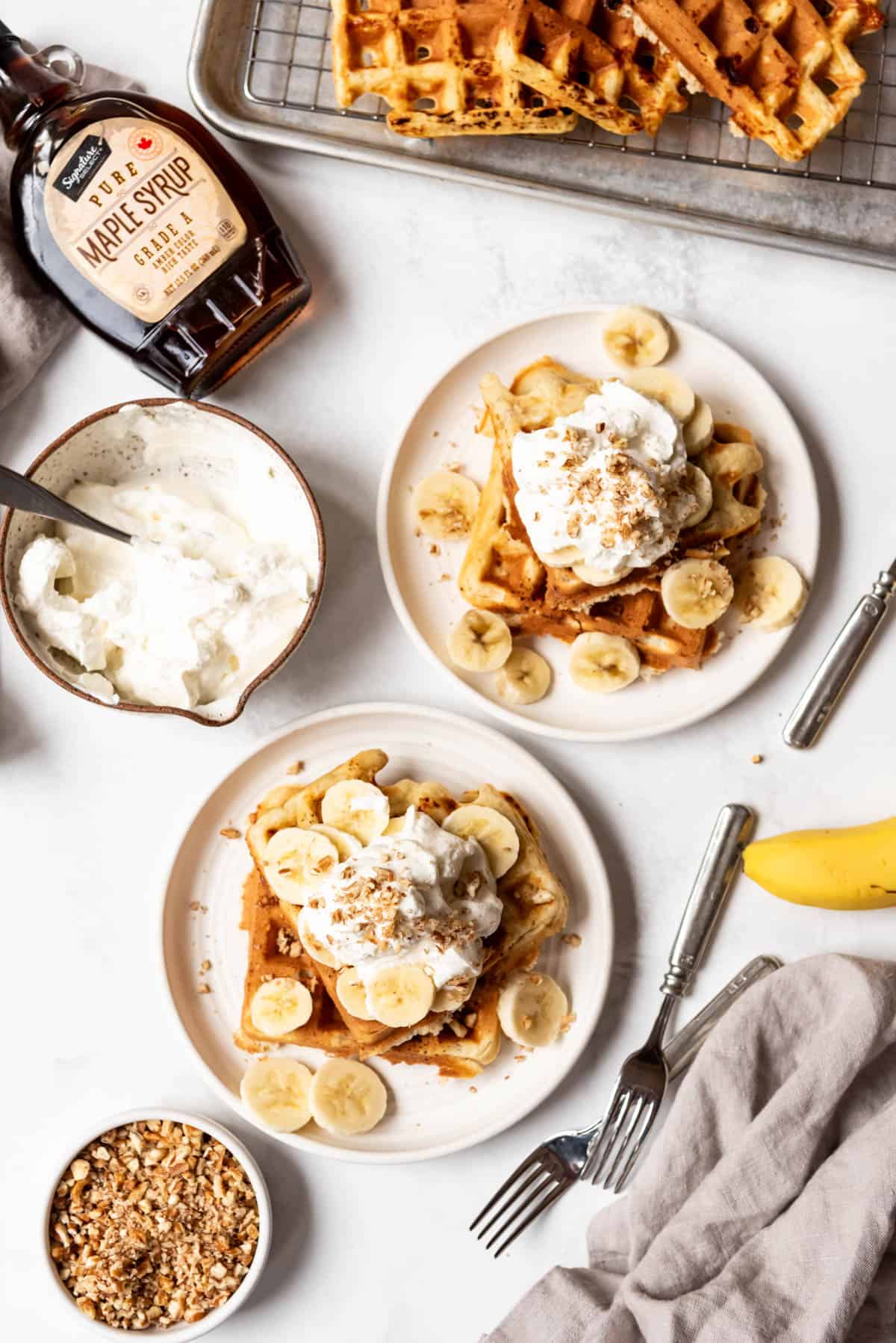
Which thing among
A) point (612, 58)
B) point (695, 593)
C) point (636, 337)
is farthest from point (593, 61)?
point (695, 593)

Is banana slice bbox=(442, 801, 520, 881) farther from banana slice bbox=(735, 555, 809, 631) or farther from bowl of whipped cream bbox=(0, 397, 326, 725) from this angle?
banana slice bbox=(735, 555, 809, 631)

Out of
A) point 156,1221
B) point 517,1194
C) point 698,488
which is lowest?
point 156,1221

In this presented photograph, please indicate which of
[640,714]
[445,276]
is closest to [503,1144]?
[640,714]

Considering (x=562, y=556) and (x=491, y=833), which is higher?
(x=562, y=556)

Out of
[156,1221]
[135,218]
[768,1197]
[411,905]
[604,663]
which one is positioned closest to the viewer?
[411,905]

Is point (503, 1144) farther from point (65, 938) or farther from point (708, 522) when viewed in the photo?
point (708, 522)

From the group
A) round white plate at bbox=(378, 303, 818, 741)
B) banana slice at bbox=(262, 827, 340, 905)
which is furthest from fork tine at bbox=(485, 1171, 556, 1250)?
round white plate at bbox=(378, 303, 818, 741)

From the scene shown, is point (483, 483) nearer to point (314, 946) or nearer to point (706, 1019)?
point (314, 946)
